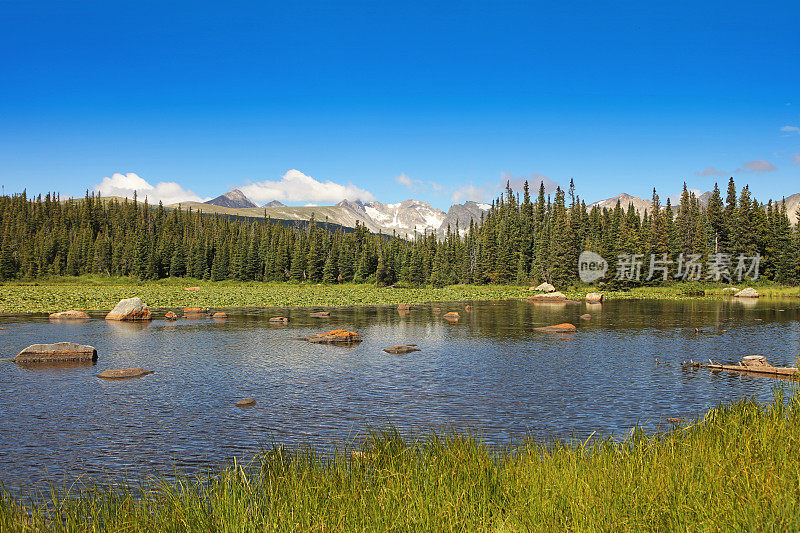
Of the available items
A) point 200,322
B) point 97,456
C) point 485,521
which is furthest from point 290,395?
point 200,322

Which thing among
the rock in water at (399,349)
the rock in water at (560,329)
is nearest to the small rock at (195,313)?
the rock in water at (399,349)

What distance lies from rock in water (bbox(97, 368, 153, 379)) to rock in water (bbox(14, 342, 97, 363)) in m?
4.64

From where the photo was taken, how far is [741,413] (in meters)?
13.9

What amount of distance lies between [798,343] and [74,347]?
44087mm

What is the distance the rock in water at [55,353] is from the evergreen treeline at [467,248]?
299 feet

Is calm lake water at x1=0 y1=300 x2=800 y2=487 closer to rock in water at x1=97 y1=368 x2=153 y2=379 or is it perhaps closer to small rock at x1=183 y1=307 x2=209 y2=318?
rock in water at x1=97 y1=368 x2=153 y2=379

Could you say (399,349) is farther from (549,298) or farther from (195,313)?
(549,298)

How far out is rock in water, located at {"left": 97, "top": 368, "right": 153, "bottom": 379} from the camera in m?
25.5

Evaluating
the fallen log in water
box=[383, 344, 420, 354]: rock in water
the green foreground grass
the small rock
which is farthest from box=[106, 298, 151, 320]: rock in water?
the fallen log in water

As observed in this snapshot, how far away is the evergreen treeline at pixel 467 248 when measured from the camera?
10719 centimetres

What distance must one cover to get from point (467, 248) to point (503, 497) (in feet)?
425

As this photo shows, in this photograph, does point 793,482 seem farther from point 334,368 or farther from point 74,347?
point 74,347

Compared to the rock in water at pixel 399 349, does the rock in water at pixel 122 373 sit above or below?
below

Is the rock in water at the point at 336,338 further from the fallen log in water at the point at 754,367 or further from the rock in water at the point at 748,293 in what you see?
the rock in water at the point at 748,293
